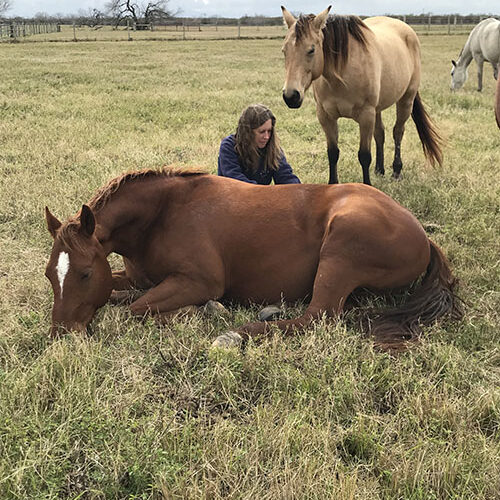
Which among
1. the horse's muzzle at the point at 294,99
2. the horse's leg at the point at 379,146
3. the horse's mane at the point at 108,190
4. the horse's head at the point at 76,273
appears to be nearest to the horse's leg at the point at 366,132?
the horse's leg at the point at 379,146

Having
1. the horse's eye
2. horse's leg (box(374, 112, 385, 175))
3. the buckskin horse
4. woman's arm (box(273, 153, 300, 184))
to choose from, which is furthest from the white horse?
the horse's eye

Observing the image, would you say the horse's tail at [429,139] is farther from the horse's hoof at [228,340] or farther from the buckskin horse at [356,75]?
the horse's hoof at [228,340]

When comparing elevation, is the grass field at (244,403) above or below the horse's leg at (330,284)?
below

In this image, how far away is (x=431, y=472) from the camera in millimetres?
2006

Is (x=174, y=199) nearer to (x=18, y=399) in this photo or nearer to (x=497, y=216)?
(x=18, y=399)

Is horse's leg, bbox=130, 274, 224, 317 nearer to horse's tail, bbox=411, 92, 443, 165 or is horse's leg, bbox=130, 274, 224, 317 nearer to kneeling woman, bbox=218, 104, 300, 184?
kneeling woman, bbox=218, 104, 300, 184

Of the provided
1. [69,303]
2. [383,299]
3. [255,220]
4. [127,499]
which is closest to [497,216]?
[383,299]

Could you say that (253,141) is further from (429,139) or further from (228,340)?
(429,139)

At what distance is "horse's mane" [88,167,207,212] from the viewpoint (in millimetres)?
3285

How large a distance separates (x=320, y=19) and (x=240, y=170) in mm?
2047

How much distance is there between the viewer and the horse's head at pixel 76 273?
9.21ft

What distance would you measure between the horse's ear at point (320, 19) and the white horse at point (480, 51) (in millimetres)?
10340

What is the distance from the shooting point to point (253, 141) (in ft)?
14.5

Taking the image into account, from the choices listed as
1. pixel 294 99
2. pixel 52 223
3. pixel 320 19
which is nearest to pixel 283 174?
pixel 294 99
